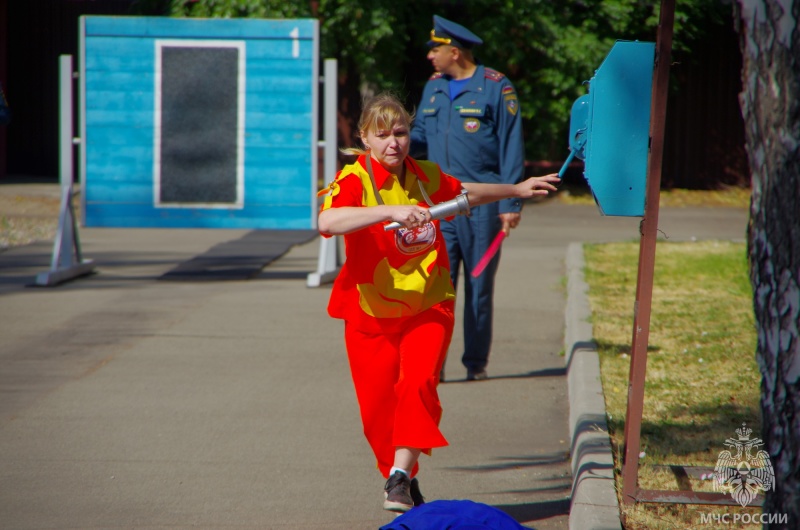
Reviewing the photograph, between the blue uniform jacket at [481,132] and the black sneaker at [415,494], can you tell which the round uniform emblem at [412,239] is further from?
the blue uniform jacket at [481,132]

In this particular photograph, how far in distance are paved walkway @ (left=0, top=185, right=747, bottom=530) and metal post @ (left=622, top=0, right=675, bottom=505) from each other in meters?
0.43

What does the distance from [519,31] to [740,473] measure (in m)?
14.4

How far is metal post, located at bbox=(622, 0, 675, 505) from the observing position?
3998 millimetres

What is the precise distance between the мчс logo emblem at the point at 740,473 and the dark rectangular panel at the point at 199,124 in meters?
6.42

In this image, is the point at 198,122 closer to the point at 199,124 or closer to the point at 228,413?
the point at 199,124

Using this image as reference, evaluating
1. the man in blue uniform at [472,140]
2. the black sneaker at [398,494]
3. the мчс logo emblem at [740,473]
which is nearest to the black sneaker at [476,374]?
the man in blue uniform at [472,140]

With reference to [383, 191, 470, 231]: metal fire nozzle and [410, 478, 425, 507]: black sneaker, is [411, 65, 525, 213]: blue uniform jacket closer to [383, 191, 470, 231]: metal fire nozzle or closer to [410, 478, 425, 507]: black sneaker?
[383, 191, 470, 231]: metal fire nozzle

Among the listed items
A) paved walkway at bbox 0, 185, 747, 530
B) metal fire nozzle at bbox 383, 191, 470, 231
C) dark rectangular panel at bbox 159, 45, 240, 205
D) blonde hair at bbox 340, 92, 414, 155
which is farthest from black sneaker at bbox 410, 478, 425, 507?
dark rectangular panel at bbox 159, 45, 240, 205

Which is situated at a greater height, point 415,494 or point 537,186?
point 537,186

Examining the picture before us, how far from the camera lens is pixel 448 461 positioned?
506 centimetres

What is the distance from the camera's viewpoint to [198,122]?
9906 millimetres

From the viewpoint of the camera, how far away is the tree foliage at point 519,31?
1673 cm

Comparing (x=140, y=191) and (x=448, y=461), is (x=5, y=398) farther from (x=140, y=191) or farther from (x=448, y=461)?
(x=140, y=191)

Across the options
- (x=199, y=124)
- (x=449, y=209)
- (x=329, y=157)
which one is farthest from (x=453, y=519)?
(x=199, y=124)
